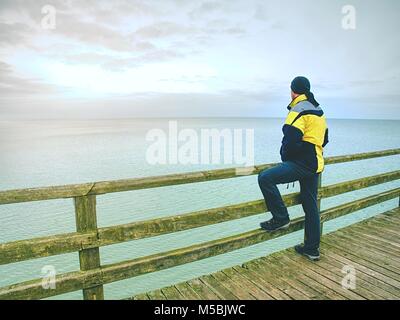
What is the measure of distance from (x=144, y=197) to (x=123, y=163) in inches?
856

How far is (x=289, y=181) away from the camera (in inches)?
132

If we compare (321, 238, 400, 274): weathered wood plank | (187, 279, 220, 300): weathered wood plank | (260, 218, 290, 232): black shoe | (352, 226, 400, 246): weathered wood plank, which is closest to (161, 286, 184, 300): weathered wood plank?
(187, 279, 220, 300): weathered wood plank

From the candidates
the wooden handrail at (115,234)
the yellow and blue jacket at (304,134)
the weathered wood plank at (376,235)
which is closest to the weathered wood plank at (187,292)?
the wooden handrail at (115,234)

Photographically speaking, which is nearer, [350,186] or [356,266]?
[356,266]

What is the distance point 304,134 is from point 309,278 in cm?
166

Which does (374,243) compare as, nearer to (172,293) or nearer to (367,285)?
(367,285)

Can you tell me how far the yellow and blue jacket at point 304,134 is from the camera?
309 cm

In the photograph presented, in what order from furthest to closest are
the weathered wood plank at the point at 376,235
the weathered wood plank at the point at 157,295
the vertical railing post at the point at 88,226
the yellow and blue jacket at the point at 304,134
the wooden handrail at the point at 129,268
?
the weathered wood plank at the point at 376,235 → the yellow and blue jacket at the point at 304,134 → the weathered wood plank at the point at 157,295 → the vertical railing post at the point at 88,226 → the wooden handrail at the point at 129,268

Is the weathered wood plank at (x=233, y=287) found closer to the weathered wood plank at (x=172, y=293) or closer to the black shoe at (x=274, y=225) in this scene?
the weathered wood plank at (x=172, y=293)

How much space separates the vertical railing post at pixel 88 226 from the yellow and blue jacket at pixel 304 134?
208 cm

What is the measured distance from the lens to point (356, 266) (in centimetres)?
371

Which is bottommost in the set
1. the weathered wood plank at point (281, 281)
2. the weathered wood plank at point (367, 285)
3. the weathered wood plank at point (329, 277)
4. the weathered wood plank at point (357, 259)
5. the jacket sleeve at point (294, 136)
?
the weathered wood plank at point (357, 259)
